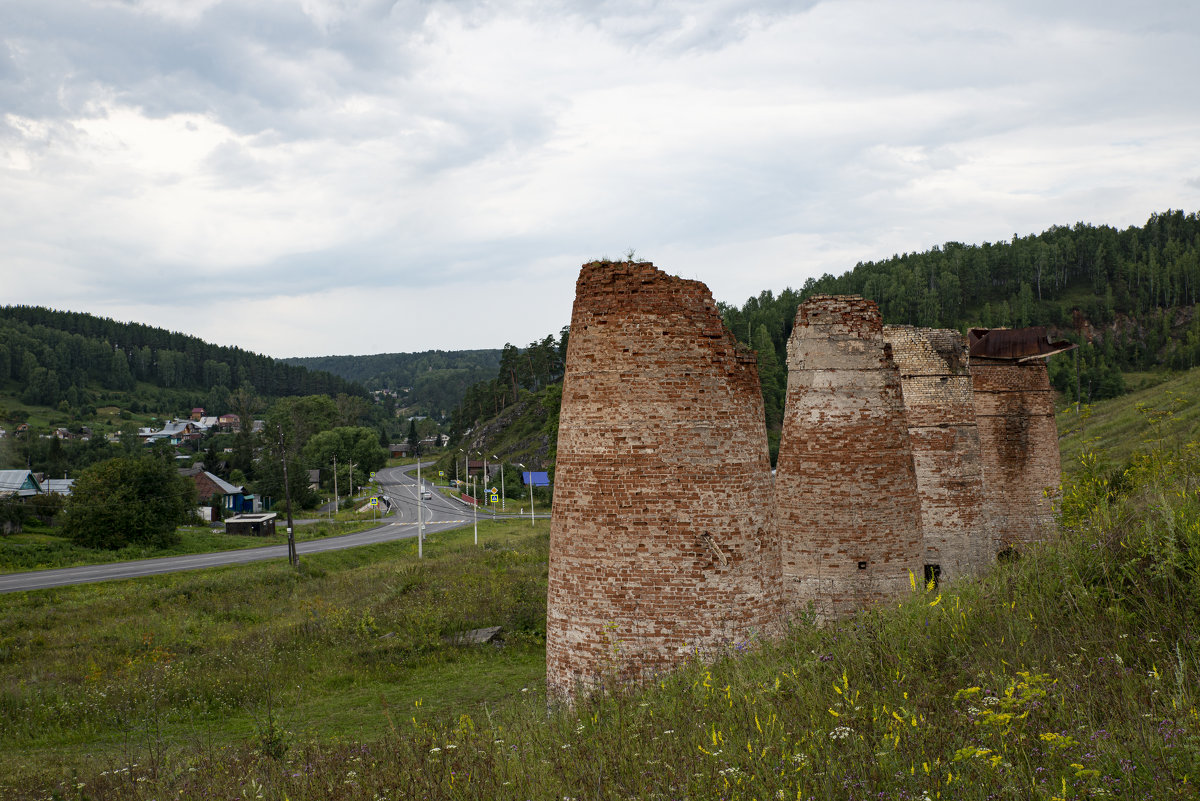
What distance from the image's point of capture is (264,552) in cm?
4053

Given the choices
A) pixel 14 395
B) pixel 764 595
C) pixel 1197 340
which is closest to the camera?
pixel 764 595

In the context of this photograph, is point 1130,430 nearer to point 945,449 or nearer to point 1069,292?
point 945,449

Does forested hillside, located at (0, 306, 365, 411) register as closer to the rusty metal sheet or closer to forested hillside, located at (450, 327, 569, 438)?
forested hillside, located at (450, 327, 569, 438)

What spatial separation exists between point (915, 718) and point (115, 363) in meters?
182

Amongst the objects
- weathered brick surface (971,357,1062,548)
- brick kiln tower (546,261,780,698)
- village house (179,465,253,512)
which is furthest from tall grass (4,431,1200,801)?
village house (179,465,253,512)

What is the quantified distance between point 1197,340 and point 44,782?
402 feet

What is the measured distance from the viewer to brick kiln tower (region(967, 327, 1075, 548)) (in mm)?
18703

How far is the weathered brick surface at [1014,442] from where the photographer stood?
18.7 metres

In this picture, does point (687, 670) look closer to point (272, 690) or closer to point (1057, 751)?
point (1057, 751)

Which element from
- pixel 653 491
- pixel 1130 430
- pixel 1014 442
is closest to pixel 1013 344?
pixel 1014 442

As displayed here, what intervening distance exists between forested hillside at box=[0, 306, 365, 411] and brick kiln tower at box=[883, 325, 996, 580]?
507ft

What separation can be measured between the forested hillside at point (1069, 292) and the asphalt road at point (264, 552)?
138ft

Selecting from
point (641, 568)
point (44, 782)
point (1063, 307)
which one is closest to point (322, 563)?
point (44, 782)

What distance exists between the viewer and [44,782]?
9688 mm
